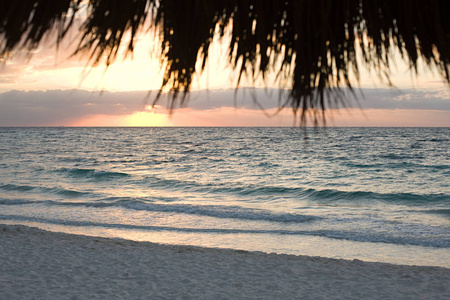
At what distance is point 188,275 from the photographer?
6.90 m

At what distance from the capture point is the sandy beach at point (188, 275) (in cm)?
606

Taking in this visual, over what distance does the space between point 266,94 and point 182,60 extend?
0.26 m

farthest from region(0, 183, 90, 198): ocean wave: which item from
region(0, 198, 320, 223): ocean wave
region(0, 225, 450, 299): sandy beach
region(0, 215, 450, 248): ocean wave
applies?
region(0, 225, 450, 299): sandy beach

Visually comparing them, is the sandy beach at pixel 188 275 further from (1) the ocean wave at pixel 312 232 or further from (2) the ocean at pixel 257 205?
(1) the ocean wave at pixel 312 232

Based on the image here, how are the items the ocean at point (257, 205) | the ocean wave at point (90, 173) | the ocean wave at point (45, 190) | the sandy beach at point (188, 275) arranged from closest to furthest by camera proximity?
the sandy beach at point (188, 275) < the ocean at point (257, 205) < the ocean wave at point (45, 190) < the ocean wave at point (90, 173)

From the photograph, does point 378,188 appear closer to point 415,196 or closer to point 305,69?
point 415,196

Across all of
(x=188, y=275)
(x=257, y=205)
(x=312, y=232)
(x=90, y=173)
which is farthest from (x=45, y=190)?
(x=188, y=275)

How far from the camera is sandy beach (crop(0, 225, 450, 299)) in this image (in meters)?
6.06

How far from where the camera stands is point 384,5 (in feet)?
3.55

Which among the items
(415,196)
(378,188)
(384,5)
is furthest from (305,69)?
(378,188)

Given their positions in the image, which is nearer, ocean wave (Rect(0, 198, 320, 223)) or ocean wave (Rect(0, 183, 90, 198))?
ocean wave (Rect(0, 198, 320, 223))

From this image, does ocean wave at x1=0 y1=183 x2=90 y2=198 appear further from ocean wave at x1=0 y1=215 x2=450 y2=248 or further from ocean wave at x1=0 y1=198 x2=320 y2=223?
ocean wave at x1=0 y1=215 x2=450 y2=248

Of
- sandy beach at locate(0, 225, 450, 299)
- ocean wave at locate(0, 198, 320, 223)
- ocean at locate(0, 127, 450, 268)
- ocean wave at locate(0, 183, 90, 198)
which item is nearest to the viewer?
sandy beach at locate(0, 225, 450, 299)

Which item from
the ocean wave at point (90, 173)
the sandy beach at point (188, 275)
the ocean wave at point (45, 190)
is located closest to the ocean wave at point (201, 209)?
the ocean wave at point (45, 190)
